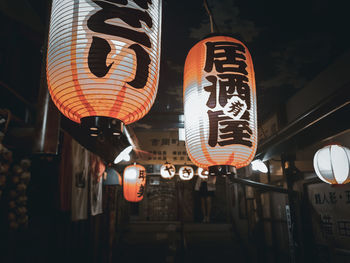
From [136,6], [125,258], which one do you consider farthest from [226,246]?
[136,6]

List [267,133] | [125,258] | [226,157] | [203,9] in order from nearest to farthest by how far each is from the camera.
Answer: [226,157] < [203,9] < [267,133] < [125,258]

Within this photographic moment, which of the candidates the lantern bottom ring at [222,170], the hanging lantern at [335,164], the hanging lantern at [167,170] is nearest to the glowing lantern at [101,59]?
the lantern bottom ring at [222,170]

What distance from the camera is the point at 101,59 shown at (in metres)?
1.80

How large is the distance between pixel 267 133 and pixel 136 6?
887cm

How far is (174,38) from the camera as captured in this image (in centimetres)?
570

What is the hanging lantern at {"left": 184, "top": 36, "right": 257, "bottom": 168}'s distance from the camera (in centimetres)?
316

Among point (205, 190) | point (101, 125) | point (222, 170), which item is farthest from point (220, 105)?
point (205, 190)

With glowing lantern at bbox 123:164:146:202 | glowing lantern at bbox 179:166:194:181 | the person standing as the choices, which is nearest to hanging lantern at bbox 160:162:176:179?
glowing lantern at bbox 179:166:194:181

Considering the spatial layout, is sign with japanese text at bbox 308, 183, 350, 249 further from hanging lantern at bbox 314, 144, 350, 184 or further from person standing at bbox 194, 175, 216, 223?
person standing at bbox 194, 175, 216, 223

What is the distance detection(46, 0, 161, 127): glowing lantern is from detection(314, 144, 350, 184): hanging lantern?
450 cm

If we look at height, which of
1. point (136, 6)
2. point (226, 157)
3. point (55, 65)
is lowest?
point (226, 157)

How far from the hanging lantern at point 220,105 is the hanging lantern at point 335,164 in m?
2.70

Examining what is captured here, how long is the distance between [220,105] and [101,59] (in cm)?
181

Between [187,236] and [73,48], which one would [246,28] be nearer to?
[73,48]
